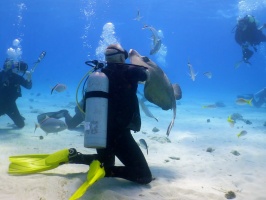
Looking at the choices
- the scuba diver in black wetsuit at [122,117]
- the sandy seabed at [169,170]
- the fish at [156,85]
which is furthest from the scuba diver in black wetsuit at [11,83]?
the scuba diver in black wetsuit at [122,117]

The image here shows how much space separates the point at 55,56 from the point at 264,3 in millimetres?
146523

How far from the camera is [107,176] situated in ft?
15.2

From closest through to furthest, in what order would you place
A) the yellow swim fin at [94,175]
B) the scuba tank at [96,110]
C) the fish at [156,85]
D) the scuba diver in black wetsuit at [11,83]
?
the yellow swim fin at [94,175]
the scuba tank at [96,110]
the fish at [156,85]
the scuba diver in black wetsuit at [11,83]

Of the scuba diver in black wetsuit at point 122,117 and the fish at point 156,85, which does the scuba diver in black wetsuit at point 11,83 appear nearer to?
the fish at point 156,85

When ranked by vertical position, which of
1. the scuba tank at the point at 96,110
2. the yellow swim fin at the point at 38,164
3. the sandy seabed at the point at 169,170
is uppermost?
the scuba tank at the point at 96,110

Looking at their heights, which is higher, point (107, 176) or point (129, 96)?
point (129, 96)

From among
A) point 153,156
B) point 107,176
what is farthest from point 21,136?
point 107,176

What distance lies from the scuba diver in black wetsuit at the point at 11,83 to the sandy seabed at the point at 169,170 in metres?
0.92

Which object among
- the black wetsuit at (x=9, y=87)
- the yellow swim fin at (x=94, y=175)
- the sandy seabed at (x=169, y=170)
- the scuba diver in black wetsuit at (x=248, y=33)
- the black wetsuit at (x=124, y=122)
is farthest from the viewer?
the scuba diver in black wetsuit at (x=248, y=33)

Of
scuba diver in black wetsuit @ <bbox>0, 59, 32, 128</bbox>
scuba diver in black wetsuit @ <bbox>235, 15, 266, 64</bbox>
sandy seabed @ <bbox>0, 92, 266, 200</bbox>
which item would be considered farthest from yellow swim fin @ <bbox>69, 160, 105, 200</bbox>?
scuba diver in black wetsuit @ <bbox>235, 15, 266, 64</bbox>

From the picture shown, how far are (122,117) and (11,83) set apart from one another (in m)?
6.60

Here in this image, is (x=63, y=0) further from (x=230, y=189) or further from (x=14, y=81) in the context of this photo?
(x=230, y=189)

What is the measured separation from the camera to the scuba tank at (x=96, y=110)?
163 inches

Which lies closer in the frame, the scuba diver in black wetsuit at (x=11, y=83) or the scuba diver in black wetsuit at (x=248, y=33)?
the scuba diver in black wetsuit at (x=11, y=83)
